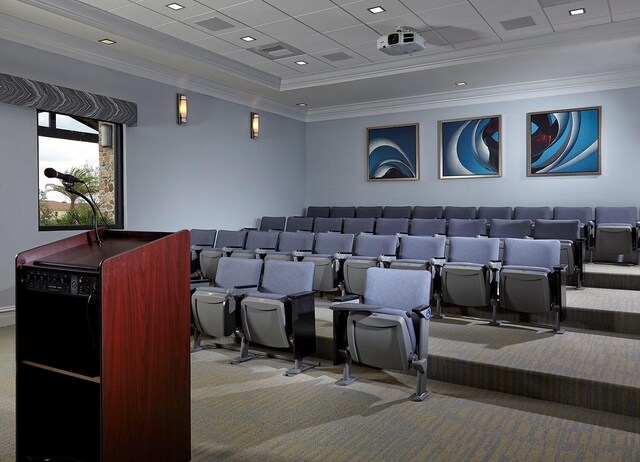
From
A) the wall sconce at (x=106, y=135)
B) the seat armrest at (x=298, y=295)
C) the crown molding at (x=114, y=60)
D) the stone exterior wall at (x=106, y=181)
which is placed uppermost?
the crown molding at (x=114, y=60)

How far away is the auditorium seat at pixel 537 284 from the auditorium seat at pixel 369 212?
14.6ft

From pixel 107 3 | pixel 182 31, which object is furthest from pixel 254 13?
pixel 107 3

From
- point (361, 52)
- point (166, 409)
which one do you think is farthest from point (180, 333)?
point (361, 52)

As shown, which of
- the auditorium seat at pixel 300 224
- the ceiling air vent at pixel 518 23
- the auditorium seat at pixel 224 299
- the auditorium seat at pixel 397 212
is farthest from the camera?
the auditorium seat at pixel 397 212

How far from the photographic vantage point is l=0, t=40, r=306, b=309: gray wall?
553 centimetres

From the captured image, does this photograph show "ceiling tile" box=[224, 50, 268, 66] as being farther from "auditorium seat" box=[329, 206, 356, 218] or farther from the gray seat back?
"auditorium seat" box=[329, 206, 356, 218]

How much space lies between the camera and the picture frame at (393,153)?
9.35 m

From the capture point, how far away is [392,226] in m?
7.17

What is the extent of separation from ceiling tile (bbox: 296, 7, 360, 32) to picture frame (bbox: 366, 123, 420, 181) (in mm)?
3537

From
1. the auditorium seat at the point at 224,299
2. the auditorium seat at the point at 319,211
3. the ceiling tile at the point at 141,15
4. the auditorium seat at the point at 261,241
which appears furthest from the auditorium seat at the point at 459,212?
the ceiling tile at the point at 141,15

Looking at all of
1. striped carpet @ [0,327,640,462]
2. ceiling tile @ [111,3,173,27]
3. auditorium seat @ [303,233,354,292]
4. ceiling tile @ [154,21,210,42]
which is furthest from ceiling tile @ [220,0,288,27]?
striped carpet @ [0,327,640,462]

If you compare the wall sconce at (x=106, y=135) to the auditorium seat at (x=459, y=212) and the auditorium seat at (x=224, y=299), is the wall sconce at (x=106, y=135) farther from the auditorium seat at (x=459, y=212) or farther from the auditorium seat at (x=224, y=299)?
the auditorium seat at (x=459, y=212)

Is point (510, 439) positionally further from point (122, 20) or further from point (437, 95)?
point (437, 95)

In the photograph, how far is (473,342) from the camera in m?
4.07
